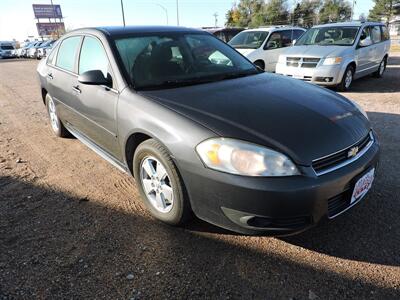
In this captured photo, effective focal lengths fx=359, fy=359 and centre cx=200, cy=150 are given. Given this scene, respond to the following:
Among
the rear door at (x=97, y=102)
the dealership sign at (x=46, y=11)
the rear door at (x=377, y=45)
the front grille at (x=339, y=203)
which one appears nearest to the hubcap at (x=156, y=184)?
the rear door at (x=97, y=102)

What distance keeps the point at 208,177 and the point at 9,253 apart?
65.2 inches

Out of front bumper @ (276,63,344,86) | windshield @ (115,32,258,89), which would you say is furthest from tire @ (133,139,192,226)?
front bumper @ (276,63,344,86)

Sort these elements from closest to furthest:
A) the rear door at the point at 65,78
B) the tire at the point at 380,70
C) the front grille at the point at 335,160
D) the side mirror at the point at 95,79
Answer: the front grille at the point at 335,160 < the side mirror at the point at 95,79 < the rear door at the point at 65,78 < the tire at the point at 380,70

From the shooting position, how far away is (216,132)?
243cm

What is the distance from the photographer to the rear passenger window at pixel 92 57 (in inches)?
136

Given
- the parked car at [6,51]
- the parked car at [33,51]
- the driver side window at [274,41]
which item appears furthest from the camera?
the parked car at [6,51]

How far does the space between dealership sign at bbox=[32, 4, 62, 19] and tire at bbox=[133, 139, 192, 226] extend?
84313 mm

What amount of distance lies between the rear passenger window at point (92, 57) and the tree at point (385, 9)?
234 ft

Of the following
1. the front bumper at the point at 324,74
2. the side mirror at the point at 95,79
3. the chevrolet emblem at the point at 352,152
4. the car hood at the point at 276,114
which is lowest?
the front bumper at the point at 324,74

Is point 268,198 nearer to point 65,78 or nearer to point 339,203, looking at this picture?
point 339,203

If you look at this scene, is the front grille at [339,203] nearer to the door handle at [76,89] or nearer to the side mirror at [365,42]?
the door handle at [76,89]

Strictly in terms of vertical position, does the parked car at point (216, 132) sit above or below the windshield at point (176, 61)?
below

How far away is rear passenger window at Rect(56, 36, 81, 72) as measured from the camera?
4.20 m

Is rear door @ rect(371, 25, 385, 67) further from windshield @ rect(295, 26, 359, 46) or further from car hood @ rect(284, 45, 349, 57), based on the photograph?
car hood @ rect(284, 45, 349, 57)
